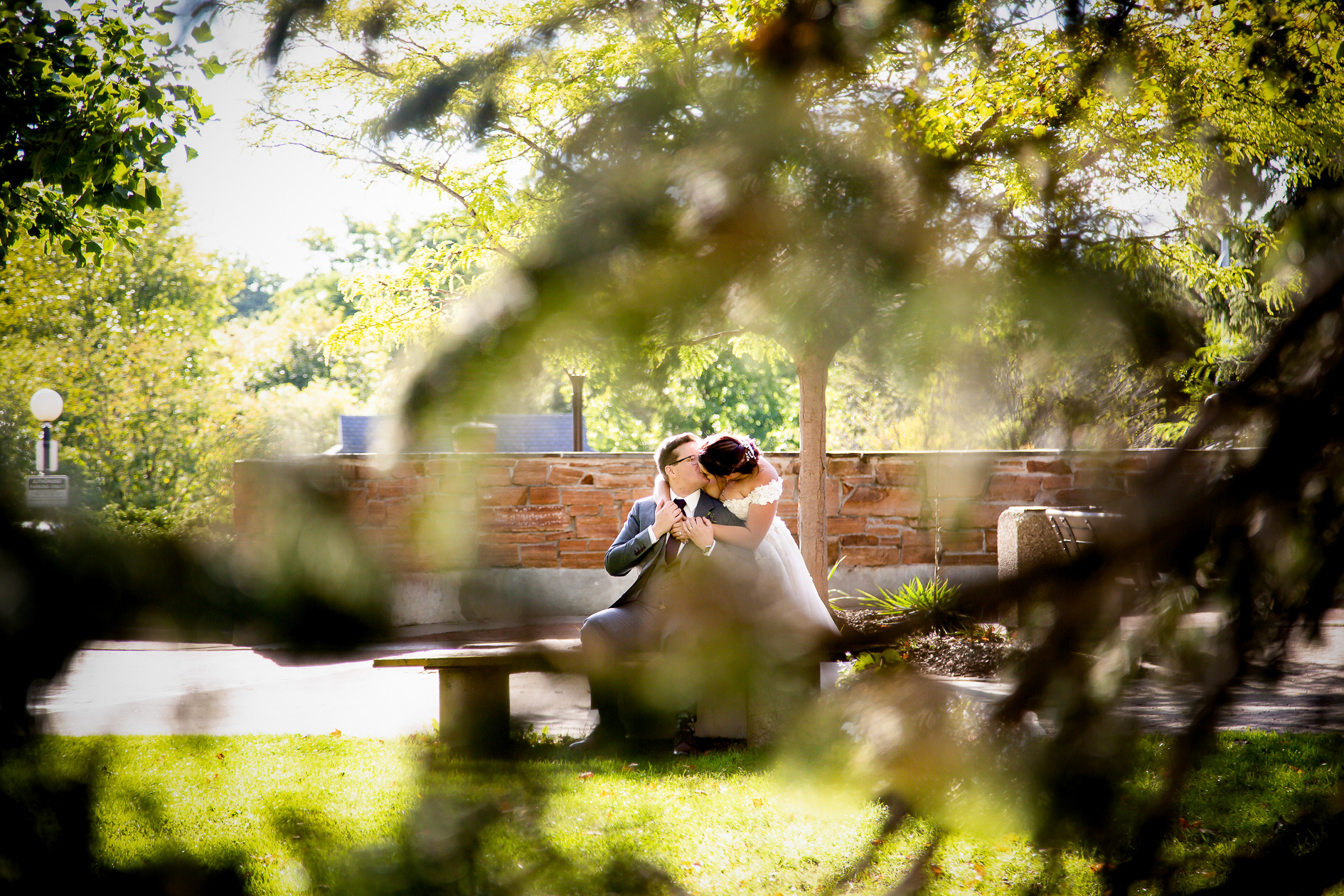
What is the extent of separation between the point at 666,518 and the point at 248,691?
1.81 feet

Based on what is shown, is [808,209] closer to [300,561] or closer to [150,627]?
[300,561]

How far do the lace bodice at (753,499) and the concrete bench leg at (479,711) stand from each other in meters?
0.40

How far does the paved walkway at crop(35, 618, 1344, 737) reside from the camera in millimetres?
901

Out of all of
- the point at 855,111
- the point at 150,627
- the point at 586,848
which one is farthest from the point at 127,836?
the point at 855,111

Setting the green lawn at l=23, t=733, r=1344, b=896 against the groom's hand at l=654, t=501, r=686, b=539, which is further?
the groom's hand at l=654, t=501, r=686, b=539

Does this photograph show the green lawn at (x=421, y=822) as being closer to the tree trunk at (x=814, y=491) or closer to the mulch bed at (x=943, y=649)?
the mulch bed at (x=943, y=649)

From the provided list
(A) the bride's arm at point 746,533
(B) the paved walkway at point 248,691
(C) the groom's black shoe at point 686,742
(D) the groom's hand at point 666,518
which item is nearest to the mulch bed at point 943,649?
(B) the paved walkway at point 248,691

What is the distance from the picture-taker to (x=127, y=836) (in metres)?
1.22

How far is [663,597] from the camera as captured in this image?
3.47ft

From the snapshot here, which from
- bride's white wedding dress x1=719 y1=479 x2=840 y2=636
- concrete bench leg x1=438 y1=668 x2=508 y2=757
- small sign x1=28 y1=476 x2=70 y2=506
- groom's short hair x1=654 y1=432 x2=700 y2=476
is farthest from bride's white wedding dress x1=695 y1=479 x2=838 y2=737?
groom's short hair x1=654 y1=432 x2=700 y2=476

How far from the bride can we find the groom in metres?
0.02

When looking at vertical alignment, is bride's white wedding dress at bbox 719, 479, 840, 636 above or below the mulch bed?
above

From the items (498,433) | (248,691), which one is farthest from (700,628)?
(248,691)

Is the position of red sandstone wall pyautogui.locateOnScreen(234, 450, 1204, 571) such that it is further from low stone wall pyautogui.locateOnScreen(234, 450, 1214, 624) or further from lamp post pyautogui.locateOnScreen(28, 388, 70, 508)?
lamp post pyautogui.locateOnScreen(28, 388, 70, 508)
